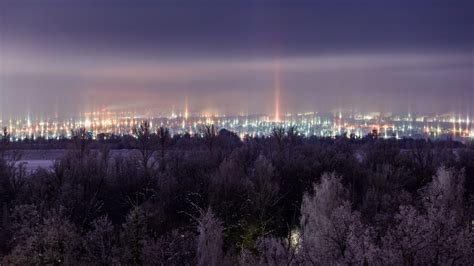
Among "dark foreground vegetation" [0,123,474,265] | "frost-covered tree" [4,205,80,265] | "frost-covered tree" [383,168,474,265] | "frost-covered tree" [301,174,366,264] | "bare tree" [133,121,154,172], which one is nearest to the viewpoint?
"frost-covered tree" [383,168,474,265]

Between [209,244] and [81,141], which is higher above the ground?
[81,141]

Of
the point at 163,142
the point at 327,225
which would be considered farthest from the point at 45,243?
the point at 163,142

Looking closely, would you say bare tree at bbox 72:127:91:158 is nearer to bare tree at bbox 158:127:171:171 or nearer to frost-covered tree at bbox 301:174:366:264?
bare tree at bbox 158:127:171:171

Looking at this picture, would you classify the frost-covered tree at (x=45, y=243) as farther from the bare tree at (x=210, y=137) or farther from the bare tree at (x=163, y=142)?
the bare tree at (x=210, y=137)

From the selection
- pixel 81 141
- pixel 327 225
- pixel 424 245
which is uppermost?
pixel 81 141

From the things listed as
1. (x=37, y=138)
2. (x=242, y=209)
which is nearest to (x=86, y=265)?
(x=242, y=209)

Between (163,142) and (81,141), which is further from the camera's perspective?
(163,142)

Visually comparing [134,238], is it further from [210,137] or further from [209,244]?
[210,137]

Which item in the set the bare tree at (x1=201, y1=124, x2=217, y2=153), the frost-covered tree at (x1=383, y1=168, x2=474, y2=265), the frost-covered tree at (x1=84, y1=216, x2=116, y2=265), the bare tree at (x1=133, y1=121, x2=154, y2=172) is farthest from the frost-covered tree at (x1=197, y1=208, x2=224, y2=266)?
the bare tree at (x1=201, y1=124, x2=217, y2=153)

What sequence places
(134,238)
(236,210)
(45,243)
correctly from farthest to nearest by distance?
1. (236,210)
2. (134,238)
3. (45,243)
